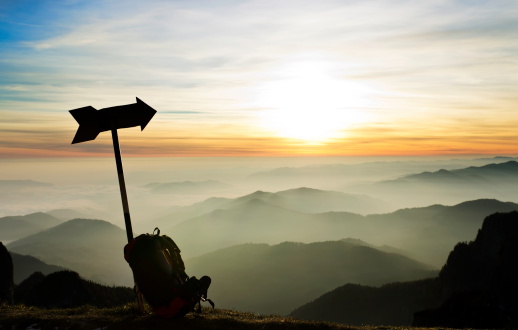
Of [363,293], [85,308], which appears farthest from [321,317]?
[85,308]

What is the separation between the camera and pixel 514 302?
5044 centimetres

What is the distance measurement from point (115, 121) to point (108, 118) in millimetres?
245

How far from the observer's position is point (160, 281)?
10.1 m

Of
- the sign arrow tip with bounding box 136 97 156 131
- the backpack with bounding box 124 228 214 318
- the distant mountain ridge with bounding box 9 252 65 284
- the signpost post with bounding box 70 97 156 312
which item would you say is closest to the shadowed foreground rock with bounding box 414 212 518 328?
the backpack with bounding box 124 228 214 318

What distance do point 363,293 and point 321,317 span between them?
17.1m

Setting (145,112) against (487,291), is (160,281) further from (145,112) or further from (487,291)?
(487,291)

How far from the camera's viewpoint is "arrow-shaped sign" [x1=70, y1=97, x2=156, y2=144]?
455 inches

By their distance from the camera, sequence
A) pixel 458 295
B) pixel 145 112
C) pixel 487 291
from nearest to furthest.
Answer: pixel 145 112, pixel 458 295, pixel 487 291

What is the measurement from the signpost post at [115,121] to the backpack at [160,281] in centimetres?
144

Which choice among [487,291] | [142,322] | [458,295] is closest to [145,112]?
[142,322]

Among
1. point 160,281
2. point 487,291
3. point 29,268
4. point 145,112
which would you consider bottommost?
point 29,268

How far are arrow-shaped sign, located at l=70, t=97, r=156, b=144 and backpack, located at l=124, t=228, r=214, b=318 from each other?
4084 millimetres

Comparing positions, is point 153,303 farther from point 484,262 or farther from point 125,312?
point 484,262

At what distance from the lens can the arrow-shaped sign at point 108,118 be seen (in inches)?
455
